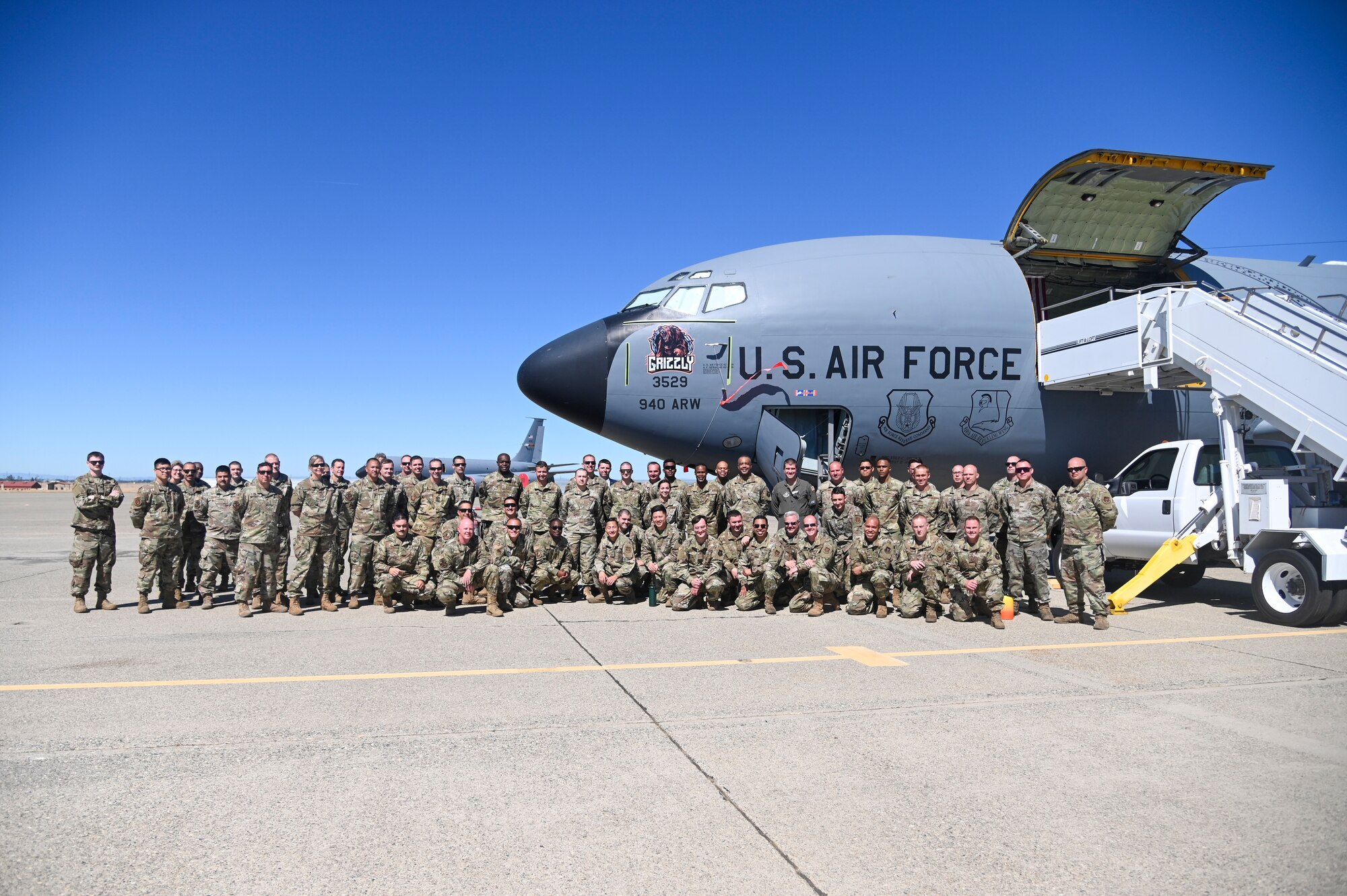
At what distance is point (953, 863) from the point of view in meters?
3.19

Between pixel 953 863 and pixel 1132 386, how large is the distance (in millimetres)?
10069

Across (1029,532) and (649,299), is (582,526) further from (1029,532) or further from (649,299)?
(1029,532)

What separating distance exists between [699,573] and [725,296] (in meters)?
3.81

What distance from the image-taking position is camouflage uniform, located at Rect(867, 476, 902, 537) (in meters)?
10.7

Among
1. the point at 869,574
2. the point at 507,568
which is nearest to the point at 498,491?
the point at 507,568

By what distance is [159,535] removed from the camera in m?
9.59

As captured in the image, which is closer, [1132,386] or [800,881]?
[800,881]

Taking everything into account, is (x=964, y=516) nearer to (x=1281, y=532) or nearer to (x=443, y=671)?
(x=1281, y=532)

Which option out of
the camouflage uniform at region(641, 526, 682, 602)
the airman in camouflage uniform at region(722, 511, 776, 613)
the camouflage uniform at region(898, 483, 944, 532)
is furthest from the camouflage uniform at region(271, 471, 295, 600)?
the camouflage uniform at region(898, 483, 944, 532)

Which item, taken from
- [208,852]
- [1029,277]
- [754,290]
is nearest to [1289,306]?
[1029,277]

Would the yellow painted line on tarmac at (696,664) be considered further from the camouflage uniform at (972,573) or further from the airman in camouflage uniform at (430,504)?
the airman in camouflage uniform at (430,504)

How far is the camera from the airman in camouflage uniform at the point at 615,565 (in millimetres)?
10148

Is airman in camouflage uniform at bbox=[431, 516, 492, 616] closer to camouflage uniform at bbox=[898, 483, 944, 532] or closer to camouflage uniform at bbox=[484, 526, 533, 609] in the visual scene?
camouflage uniform at bbox=[484, 526, 533, 609]

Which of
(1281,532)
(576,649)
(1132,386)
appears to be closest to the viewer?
(576,649)
